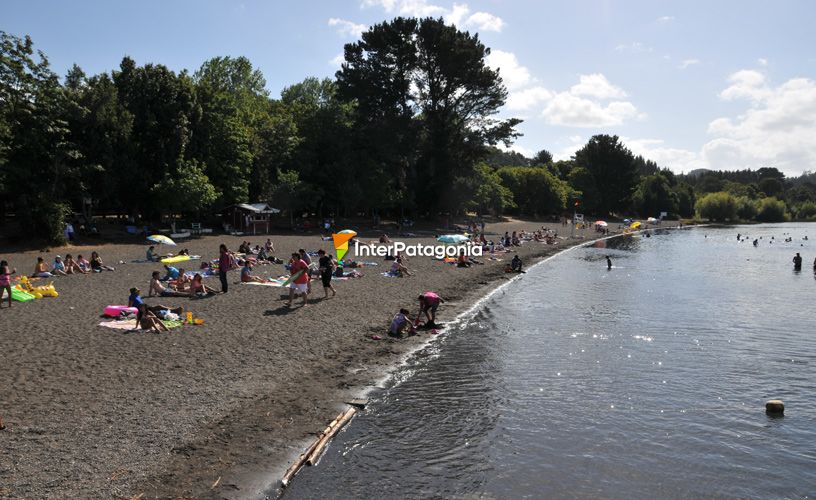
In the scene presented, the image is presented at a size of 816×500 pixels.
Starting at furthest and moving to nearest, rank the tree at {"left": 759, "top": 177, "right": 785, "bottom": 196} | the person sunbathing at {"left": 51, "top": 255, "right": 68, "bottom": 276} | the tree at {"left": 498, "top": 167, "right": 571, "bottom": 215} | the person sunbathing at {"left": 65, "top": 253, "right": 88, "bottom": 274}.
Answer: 1. the tree at {"left": 759, "top": 177, "right": 785, "bottom": 196}
2. the tree at {"left": 498, "top": 167, "right": 571, "bottom": 215}
3. the person sunbathing at {"left": 65, "top": 253, "right": 88, "bottom": 274}
4. the person sunbathing at {"left": 51, "top": 255, "right": 68, "bottom": 276}

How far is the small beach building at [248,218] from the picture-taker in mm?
51000

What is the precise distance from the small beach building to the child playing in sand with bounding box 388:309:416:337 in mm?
35531

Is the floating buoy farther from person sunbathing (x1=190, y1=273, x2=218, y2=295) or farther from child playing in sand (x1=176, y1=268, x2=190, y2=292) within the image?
child playing in sand (x1=176, y1=268, x2=190, y2=292)

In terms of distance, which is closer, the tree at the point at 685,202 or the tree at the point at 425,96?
the tree at the point at 425,96

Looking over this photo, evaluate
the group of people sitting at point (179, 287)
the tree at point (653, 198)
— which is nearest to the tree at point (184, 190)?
the group of people sitting at point (179, 287)

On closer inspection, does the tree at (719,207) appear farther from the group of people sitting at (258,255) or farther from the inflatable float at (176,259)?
the inflatable float at (176,259)

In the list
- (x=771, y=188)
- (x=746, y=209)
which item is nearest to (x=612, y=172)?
(x=746, y=209)

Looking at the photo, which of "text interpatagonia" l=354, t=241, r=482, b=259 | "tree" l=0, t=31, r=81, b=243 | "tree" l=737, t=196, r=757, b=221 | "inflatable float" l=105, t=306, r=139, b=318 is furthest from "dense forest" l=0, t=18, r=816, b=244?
"tree" l=737, t=196, r=757, b=221

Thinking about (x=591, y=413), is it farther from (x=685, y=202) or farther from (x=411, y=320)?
(x=685, y=202)

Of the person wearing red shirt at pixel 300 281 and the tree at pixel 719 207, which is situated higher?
the tree at pixel 719 207

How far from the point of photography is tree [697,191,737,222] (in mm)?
137750

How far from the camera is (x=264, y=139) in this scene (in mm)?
58906

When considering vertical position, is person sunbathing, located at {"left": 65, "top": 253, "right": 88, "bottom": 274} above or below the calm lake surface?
above

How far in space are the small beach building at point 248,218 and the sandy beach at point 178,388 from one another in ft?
94.4
